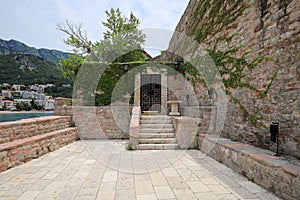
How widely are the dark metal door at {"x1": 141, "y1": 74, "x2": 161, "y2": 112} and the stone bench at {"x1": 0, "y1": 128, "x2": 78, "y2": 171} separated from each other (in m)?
4.35

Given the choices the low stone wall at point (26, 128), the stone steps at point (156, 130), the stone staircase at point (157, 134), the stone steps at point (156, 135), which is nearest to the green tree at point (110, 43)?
the low stone wall at point (26, 128)

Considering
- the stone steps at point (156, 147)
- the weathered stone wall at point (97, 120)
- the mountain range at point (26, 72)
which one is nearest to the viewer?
the stone steps at point (156, 147)

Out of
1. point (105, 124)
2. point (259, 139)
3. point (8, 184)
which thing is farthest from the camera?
point (105, 124)

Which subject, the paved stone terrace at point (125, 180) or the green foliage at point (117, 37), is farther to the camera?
the green foliage at point (117, 37)

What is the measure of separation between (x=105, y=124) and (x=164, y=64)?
14.0ft

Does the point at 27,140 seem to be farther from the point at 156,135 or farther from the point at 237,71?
the point at 237,71

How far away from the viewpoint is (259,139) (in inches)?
126

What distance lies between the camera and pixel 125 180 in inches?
102

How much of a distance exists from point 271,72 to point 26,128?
5.60m

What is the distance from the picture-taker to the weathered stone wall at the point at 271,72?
8.38 feet

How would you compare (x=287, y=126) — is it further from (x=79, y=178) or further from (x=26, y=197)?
(x=26, y=197)

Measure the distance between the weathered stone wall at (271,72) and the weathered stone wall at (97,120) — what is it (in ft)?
12.4

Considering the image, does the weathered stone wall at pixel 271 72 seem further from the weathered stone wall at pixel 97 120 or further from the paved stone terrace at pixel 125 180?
the weathered stone wall at pixel 97 120

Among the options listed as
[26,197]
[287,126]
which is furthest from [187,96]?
[26,197]
